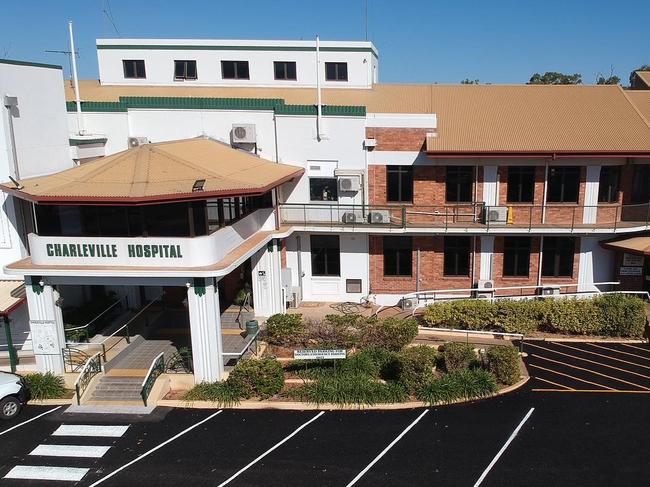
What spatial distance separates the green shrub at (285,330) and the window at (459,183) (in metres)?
8.11

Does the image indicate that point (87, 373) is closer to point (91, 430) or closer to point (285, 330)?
point (91, 430)

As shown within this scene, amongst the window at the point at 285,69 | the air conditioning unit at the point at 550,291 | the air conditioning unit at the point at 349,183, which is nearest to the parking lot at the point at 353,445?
the air conditioning unit at the point at 550,291

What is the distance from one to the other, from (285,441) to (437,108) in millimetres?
15510

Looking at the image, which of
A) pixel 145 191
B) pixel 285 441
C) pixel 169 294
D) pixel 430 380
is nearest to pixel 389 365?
pixel 430 380

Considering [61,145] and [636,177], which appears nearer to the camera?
[61,145]

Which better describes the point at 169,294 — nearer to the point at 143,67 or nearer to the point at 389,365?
the point at 389,365

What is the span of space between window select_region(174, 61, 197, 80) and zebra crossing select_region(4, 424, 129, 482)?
17.5 metres

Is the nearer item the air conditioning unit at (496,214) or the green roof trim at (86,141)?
the green roof trim at (86,141)

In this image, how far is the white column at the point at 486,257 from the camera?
21.6 m

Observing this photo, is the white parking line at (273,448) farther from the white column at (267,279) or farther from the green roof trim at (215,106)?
the green roof trim at (215,106)

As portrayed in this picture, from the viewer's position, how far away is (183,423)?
14.0m

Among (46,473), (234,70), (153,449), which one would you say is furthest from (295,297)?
(46,473)

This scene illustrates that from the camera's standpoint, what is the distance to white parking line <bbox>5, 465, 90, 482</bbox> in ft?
39.1

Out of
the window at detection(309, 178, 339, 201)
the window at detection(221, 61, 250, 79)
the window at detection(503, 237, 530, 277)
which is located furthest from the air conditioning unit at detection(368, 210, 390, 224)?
the window at detection(221, 61, 250, 79)
